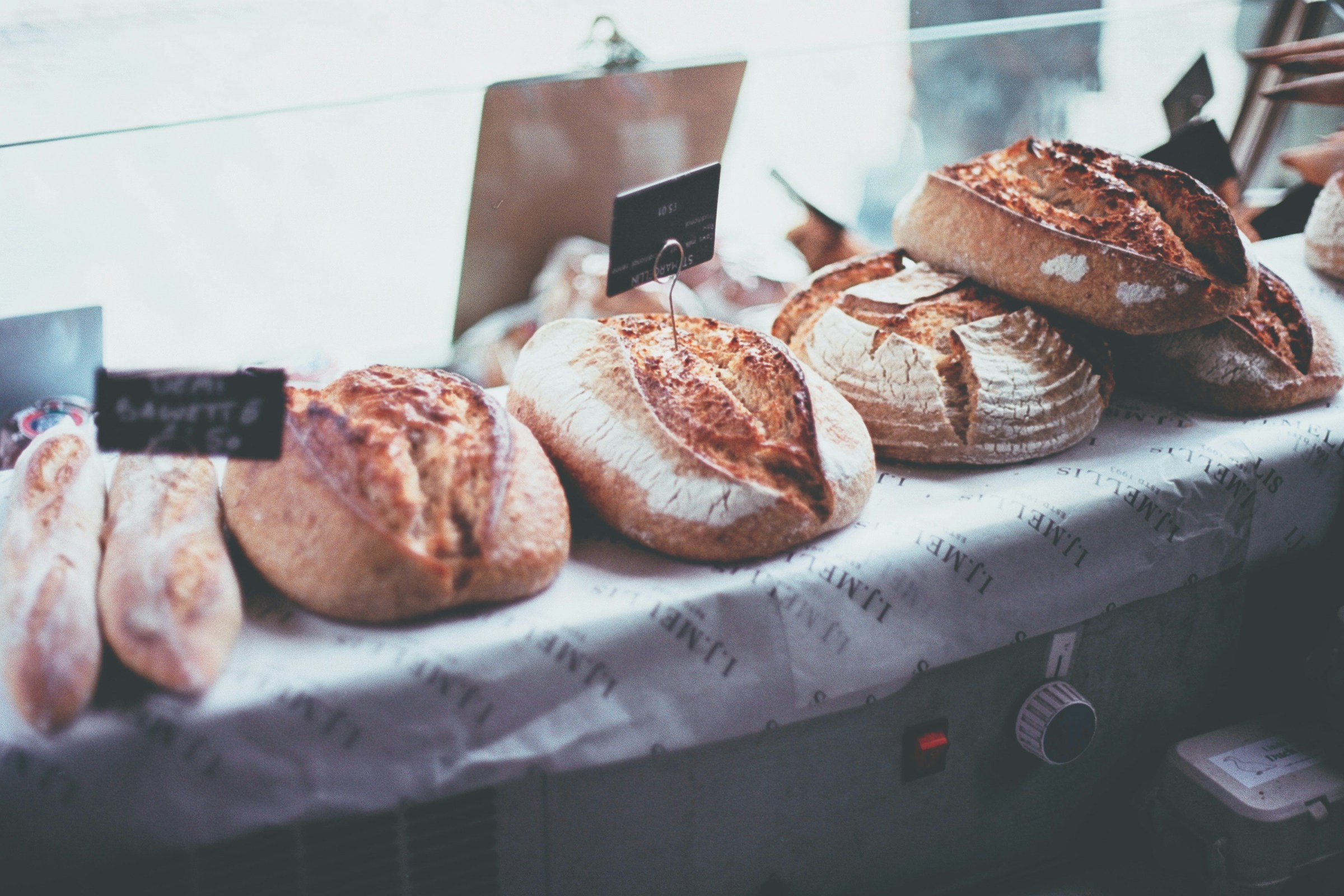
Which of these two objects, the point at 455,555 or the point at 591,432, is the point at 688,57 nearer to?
the point at 591,432

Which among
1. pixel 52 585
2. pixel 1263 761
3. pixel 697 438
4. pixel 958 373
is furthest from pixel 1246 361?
pixel 52 585

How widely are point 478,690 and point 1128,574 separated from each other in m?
1.01

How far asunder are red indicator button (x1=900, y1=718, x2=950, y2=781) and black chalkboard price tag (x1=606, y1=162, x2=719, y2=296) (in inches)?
32.1

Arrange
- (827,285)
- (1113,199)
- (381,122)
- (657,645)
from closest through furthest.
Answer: (657,645), (1113,199), (827,285), (381,122)

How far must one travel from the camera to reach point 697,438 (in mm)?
1273

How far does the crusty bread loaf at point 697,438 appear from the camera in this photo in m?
1.23

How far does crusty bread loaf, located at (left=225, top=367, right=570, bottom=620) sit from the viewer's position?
108 centimetres

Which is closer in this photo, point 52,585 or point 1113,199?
point 52,585

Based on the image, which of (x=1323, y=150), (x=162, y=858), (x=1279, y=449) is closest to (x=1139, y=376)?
(x=1279, y=449)

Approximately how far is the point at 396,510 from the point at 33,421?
0.92 m

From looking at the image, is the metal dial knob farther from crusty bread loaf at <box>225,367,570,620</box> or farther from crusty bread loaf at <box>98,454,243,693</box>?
crusty bread loaf at <box>98,454,243,693</box>

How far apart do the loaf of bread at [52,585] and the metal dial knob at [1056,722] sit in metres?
1.29

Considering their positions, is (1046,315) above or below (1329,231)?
below

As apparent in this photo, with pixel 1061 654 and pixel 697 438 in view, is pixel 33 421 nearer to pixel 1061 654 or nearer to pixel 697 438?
pixel 697 438
